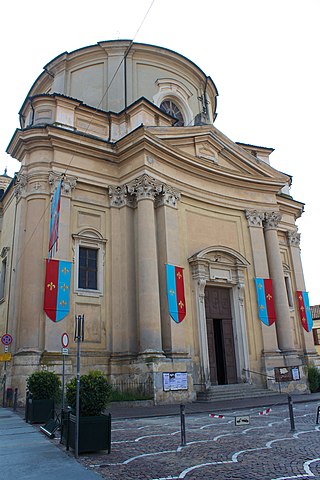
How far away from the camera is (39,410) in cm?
1170

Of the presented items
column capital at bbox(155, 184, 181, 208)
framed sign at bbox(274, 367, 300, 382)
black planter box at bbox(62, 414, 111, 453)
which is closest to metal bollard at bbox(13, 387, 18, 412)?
black planter box at bbox(62, 414, 111, 453)

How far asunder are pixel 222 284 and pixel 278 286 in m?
3.64

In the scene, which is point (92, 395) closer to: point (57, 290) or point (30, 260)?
point (57, 290)

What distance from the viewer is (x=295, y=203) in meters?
28.3

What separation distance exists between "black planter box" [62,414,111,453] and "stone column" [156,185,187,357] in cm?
1012

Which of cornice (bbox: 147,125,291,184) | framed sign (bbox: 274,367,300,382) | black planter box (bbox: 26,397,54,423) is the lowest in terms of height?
black planter box (bbox: 26,397,54,423)

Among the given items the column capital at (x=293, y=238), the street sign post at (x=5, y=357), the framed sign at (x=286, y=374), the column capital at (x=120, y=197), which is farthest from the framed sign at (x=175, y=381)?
the column capital at (x=293, y=238)

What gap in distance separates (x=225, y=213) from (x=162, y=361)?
32.3 feet

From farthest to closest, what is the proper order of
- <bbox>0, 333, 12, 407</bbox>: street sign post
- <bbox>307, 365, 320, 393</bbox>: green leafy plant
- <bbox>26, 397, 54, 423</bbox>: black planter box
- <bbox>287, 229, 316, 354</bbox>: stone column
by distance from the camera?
1. <bbox>287, 229, 316, 354</bbox>: stone column
2. <bbox>307, 365, 320, 393</bbox>: green leafy plant
3. <bbox>0, 333, 12, 407</bbox>: street sign post
4. <bbox>26, 397, 54, 423</bbox>: black planter box

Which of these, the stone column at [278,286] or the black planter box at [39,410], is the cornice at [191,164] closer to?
the stone column at [278,286]

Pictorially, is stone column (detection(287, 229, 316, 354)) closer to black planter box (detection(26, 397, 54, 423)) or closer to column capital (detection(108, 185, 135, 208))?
column capital (detection(108, 185, 135, 208))

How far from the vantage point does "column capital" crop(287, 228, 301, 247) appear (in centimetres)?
2734

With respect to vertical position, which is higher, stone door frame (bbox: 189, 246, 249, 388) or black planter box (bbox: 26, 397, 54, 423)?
stone door frame (bbox: 189, 246, 249, 388)

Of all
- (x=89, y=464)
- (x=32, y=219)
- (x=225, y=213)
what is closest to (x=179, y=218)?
(x=225, y=213)
